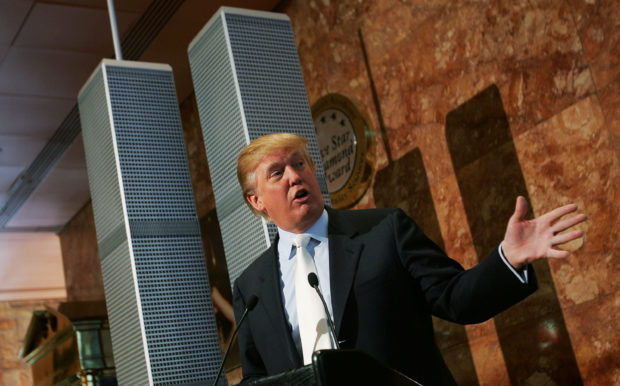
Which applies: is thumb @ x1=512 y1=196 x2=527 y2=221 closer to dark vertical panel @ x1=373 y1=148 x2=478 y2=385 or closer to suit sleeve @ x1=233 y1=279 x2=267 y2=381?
suit sleeve @ x1=233 y1=279 x2=267 y2=381

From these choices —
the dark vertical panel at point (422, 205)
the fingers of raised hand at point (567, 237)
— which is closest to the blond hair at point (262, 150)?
the fingers of raised hand at point (567, 237)

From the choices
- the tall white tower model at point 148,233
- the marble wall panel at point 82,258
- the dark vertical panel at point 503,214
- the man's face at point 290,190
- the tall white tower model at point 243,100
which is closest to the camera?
the man's face at point 290,190

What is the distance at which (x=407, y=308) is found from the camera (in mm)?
2246

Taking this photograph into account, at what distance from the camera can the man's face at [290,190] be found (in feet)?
7.87

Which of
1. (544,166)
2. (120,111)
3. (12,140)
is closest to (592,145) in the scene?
(544,166)

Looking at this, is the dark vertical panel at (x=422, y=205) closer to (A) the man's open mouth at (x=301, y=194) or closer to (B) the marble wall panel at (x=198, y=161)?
(A) the man's open mouth at (x=301, y=194)

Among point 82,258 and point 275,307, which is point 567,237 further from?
point 82,258

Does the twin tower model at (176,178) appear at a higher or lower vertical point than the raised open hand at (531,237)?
higher

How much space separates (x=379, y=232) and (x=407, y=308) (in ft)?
0.74

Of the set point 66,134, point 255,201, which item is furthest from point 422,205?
point 66,134

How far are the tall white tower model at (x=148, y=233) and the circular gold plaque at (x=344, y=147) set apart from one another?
1.13 meters

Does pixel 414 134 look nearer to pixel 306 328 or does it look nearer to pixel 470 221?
pixel 470 221

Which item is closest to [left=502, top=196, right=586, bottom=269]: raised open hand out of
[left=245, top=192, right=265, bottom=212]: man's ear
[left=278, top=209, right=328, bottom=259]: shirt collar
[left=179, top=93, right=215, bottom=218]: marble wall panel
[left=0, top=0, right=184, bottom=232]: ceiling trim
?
[left=278, top=209, right=328, bottom=259]: shirt collar

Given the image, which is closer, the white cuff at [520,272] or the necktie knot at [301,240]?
the white cuff at [520,272]
